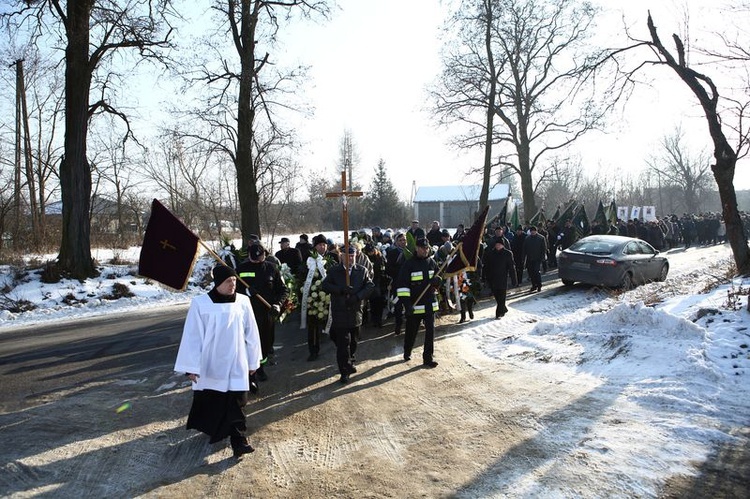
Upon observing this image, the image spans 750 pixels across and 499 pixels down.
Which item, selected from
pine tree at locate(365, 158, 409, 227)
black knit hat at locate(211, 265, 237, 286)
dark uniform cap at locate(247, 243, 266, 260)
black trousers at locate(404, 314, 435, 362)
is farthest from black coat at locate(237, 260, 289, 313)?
pine tree at locate(365, 158, 409, 227)

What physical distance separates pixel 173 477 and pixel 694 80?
558 inches

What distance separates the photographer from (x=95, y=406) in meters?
6.53

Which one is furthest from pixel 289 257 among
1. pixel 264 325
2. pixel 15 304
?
pixel 15 304

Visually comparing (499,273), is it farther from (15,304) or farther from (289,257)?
(15,304)

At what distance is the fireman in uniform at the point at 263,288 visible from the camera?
738 centimetres

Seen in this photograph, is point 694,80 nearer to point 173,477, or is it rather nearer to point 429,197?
point 173,477

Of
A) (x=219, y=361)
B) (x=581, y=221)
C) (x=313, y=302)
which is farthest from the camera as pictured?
(x=581, y=221)

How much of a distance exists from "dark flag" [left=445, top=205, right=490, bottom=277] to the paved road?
203 inches

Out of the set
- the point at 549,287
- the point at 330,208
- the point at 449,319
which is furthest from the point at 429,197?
the point at 449,319

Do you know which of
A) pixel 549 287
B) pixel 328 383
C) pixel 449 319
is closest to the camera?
pixel 328 383

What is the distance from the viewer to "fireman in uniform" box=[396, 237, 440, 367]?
8.21 m

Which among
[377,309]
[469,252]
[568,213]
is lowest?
[377,309]

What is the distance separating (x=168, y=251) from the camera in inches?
251

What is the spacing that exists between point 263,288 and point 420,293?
248 cm
